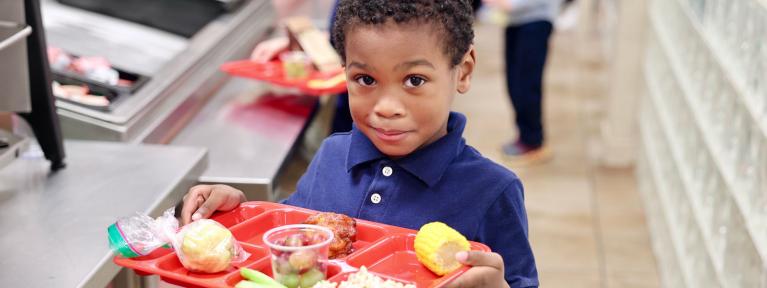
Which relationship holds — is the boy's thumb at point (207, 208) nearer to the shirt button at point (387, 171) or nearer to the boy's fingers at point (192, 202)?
the boy's fingers at point (192, 202)

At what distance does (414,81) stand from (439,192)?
232mm

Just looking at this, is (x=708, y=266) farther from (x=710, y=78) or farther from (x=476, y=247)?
(x=476, y=247)

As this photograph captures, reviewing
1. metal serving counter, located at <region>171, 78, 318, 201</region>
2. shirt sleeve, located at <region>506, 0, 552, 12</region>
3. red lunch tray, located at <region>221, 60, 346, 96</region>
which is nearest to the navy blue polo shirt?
metal serving counter, located at <region>171, 78, 318, 201</region>

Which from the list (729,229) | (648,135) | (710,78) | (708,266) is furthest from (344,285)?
(648,135)

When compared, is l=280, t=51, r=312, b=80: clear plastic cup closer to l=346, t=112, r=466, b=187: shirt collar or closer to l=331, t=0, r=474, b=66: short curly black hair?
l=346, t=112, r=466, b=187: shirt collar

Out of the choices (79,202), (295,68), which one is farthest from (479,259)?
(295,68)

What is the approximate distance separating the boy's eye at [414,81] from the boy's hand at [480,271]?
0.28 m

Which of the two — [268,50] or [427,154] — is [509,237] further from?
[268,50]

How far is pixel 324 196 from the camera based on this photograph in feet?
5.76

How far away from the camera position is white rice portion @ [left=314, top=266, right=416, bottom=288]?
54.9 inches

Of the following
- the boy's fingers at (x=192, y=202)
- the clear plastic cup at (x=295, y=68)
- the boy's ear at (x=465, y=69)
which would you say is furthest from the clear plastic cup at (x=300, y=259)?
the clear plastic cup at (x=295, y=68)

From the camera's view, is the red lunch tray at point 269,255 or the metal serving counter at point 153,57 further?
the metal serving counter at point 153,57

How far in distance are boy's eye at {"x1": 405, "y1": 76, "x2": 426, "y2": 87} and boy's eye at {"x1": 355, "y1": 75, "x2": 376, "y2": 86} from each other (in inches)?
2.2

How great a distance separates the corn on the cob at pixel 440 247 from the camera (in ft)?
4.67
